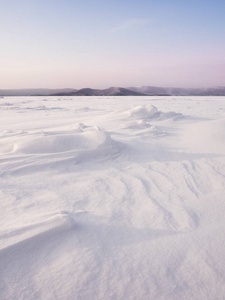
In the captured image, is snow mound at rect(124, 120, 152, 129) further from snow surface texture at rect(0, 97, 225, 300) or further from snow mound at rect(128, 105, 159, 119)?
snow surface texture at rect(0, 97, 225, 300)

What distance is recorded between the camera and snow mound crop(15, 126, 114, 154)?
2725mm

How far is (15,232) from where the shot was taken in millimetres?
1239

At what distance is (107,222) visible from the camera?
1.44 m

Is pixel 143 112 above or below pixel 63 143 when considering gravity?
above

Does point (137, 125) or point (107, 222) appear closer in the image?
point (107, 222)

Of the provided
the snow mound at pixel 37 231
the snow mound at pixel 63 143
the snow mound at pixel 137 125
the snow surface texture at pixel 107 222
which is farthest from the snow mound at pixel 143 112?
the snow mound at pixel 37 231

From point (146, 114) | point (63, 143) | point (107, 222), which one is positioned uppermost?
point (146, 114)

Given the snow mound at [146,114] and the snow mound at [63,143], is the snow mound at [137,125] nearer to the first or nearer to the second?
the snow mound at [146,114]

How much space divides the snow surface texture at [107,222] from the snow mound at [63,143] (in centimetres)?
1

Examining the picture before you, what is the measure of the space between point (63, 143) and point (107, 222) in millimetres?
1629

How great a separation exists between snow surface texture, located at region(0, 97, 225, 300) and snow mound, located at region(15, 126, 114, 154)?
0.01 m

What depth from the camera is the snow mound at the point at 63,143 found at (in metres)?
2.72

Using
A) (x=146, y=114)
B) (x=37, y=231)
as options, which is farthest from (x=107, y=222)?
(x=146, y=114)

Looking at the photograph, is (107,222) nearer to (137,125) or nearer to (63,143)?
(63,143)
